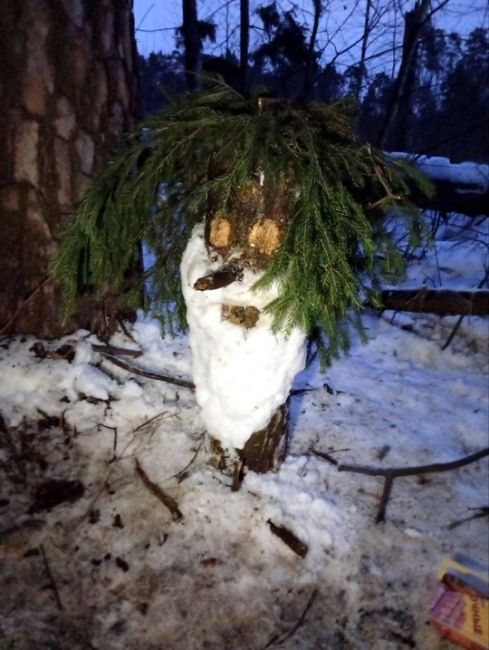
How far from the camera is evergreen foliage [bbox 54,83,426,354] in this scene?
1202 millimetres

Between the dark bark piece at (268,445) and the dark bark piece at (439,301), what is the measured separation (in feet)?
4.11

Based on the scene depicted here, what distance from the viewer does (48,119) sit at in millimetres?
1854

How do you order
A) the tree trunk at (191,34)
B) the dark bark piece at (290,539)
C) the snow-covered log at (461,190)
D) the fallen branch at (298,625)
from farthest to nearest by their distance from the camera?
the tree trunk at (191,34) → the snow-covered log at (461,190) → the dark bark piece at (290,539) → the fallen branch at (298,625)

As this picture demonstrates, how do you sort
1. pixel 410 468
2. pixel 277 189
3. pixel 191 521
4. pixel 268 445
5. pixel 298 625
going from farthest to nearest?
pixel 410 468
pixel 268 445
pixel 191 521
pixel 298 625
pixel 277 189

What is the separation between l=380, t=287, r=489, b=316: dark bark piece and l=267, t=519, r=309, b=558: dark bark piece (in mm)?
1549

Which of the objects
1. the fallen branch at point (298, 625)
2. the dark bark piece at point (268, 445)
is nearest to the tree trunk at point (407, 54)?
the dark bark piece at point (268, 445)

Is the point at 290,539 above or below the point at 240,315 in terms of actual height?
below

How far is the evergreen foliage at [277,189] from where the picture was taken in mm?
1202

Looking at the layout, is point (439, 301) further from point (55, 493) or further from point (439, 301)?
point (55, 493)

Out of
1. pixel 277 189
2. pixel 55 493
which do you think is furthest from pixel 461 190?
pixel 55 493

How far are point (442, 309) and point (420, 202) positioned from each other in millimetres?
1491

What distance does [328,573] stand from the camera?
4.98ft

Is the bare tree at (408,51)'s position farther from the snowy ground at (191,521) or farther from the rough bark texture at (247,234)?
the rough bark texture at (247,234)

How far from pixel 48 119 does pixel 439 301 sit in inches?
98.1
